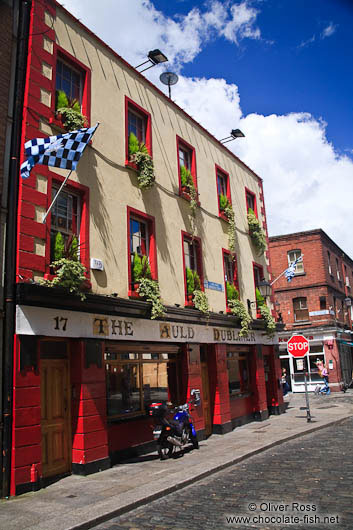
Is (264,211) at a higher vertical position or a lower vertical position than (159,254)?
higher

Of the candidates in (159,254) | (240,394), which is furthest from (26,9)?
(240,394)

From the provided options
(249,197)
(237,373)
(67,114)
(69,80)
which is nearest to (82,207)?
(67,114)

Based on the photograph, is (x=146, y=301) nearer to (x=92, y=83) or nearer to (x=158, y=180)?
(x=158, y=180)

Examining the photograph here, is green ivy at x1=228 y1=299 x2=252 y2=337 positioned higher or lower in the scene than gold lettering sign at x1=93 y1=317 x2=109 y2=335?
higher

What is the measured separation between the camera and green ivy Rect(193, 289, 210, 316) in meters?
14.6

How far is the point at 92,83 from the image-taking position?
479 inches

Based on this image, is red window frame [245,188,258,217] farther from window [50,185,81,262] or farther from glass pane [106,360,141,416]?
window [50,185,81,262]

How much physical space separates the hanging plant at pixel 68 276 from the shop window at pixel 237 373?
879 cm

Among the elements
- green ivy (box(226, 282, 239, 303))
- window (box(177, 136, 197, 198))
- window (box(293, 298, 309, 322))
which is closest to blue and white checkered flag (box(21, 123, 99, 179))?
window (box(177, 136, 197, 198))

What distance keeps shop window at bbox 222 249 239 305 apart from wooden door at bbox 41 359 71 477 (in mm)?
8533

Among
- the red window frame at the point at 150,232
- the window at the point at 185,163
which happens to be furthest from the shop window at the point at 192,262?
the red window frame at the point at 150,232

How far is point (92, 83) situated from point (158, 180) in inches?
135

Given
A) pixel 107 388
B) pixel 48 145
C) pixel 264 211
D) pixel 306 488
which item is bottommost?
pixel 306 488

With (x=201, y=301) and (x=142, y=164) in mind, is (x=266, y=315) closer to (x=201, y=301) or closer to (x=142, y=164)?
(x=201, y=301)
